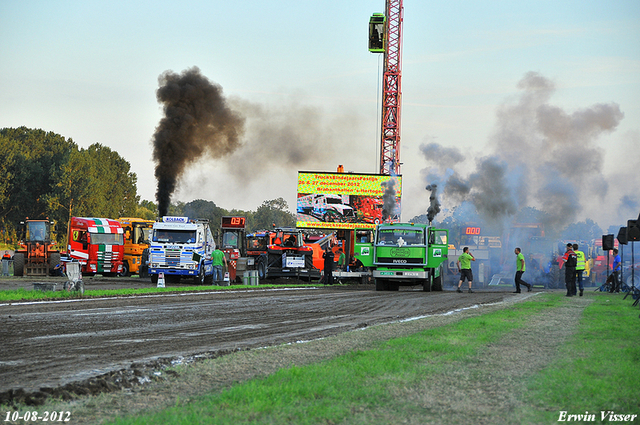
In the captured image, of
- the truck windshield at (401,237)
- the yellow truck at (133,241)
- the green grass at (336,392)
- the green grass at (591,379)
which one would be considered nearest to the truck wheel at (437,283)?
the truck windshield at (401,237)

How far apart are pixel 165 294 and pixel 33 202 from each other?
61949 millimetres

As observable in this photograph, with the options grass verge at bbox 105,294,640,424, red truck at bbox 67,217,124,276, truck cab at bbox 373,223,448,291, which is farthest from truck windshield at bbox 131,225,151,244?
grass verge at bbox 105,294,640,424

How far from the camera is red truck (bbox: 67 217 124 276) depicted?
1464 inches

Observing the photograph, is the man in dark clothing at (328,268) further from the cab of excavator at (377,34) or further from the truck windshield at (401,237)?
the cab of excavator at (377,34)

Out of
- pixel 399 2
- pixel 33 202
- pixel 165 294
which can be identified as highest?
pixel 399 2

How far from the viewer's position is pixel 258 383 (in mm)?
6789

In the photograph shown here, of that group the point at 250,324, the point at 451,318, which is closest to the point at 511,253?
the point at 451,318

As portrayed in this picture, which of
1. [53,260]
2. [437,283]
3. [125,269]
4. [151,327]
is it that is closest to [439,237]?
[437,283]

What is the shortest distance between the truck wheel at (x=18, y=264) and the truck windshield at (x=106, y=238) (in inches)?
142

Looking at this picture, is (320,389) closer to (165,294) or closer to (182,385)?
(182,385)

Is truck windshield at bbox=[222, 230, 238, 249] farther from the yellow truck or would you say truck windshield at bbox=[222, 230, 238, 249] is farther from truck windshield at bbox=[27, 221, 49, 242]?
truck windshield at bbox=[27, 221, 49, 242]

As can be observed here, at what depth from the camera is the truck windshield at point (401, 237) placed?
28.4 m

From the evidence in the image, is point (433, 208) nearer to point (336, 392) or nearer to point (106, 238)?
point (106, 238)

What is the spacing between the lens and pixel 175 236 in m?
31.7
